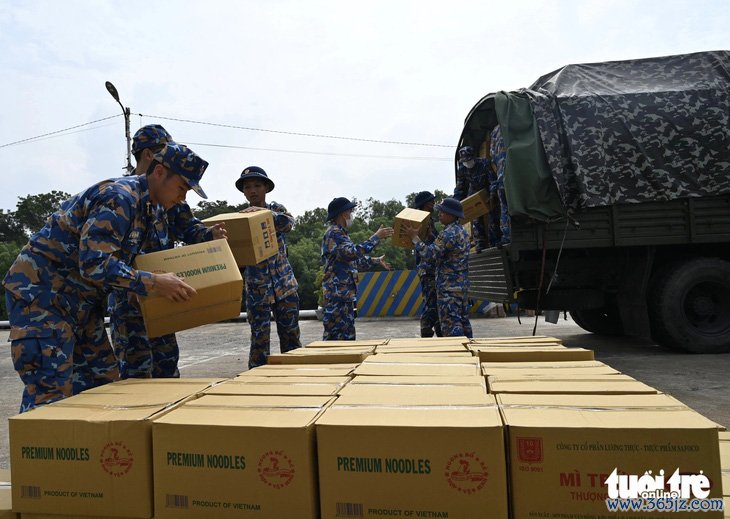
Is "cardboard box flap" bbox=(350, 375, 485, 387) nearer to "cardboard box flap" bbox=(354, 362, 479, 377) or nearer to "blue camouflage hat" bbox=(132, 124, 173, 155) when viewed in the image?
"cardboard box flap" bbox=(354, 362, 479, 377)

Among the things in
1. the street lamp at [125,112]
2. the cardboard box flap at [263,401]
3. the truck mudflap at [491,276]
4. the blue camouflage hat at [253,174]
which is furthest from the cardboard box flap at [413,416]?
the street lamp at [125,112]

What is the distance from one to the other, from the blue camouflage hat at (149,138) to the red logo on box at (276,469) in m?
1.78

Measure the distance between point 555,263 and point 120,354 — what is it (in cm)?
416

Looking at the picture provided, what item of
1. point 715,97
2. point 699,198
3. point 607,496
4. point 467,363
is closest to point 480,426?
point 607,496

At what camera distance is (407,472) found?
127 cm

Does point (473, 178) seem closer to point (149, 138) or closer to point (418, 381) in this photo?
point (149, 138)

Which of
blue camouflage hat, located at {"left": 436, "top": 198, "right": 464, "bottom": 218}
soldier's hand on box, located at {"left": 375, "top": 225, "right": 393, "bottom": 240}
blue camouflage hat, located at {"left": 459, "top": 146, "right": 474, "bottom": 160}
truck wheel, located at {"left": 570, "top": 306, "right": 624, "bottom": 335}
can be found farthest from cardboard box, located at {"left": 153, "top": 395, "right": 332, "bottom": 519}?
truck wheel, located at {"left": 570, "top": 306, "right": 624, "bottom": 335}

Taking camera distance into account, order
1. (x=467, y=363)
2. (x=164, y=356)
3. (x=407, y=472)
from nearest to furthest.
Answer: (x=407, y=472) < (x=467, y=363) < (x=164, y=356)

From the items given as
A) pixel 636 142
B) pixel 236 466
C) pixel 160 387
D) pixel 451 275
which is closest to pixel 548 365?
pixel 236 466

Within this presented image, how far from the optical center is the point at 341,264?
4984 millimetres

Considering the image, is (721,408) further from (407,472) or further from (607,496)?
(407,472)

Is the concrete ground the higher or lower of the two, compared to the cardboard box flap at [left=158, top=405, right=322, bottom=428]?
lower

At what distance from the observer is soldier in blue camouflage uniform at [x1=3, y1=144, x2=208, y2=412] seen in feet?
6.81

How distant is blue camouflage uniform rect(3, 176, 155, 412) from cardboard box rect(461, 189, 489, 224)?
13.5 feet
